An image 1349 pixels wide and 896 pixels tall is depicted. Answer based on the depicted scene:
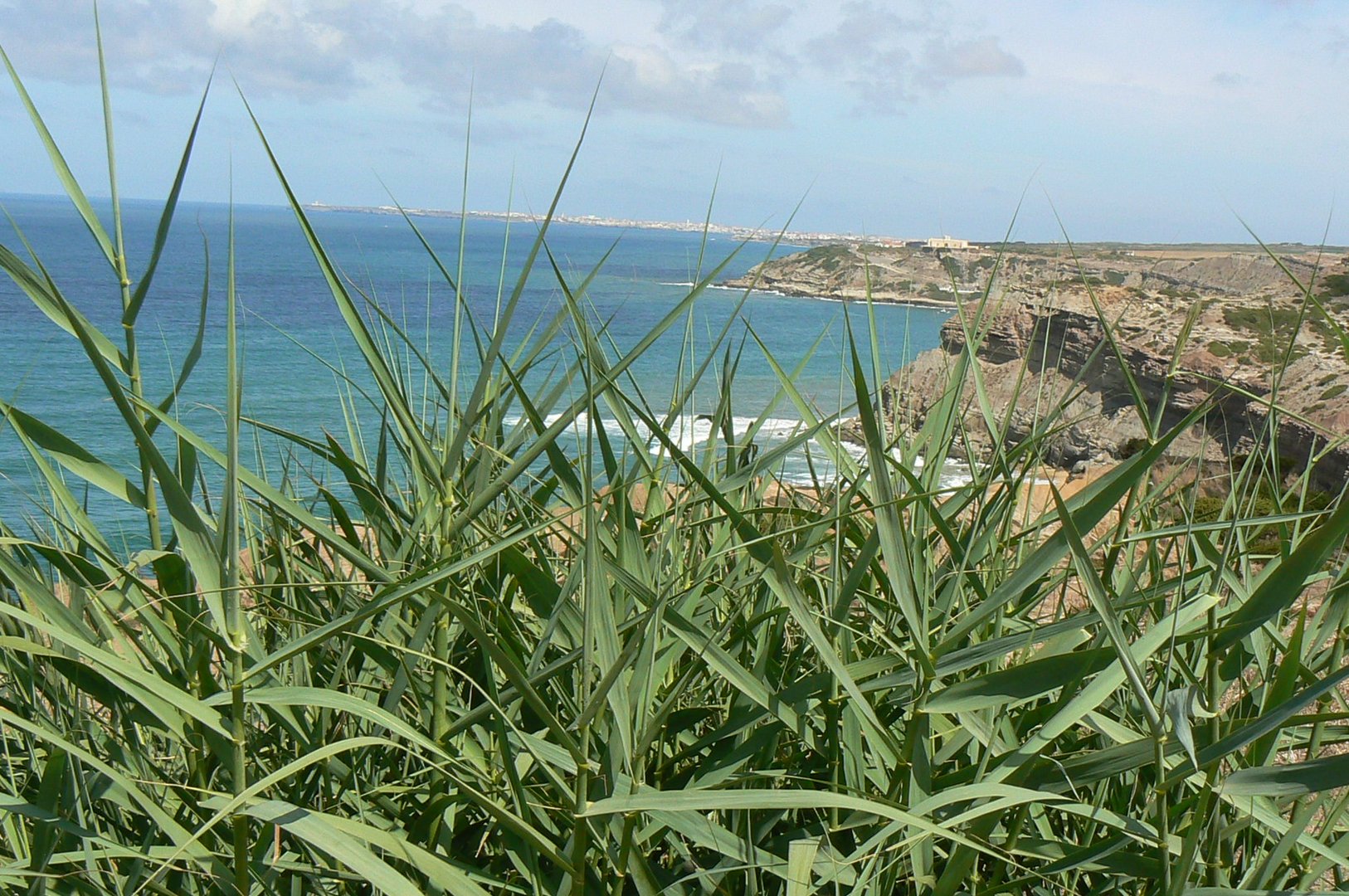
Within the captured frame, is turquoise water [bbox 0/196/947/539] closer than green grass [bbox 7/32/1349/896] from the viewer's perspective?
No

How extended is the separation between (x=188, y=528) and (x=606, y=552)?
1.42ft

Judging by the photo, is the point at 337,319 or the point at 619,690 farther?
the point at 337,319

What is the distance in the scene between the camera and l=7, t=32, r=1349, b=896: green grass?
2.69ft

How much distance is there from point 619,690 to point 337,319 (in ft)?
80.6

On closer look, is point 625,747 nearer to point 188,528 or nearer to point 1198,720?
point 188,528

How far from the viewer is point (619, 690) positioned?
34.1 inches

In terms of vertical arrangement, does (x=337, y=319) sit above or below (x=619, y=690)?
below

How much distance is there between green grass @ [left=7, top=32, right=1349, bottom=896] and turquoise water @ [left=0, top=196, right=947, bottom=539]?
200mm

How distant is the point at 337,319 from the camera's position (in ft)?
78.8

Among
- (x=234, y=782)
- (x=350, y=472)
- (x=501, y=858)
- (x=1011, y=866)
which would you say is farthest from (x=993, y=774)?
(x=350, y=472)

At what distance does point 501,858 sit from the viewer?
3.69 feet

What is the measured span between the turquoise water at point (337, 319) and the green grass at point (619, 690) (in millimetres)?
200

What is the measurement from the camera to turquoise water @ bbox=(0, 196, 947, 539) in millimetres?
1913

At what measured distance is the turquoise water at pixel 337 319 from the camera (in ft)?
6.28
